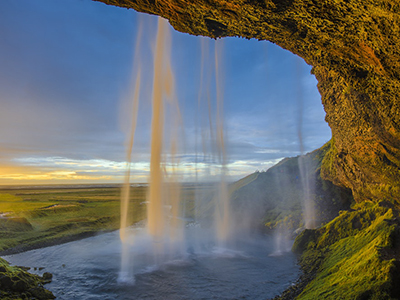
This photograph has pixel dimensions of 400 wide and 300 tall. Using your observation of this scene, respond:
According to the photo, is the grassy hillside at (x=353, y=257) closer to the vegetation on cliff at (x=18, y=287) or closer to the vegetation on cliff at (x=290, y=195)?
the vegetation on cliff at (x=290, y=195)

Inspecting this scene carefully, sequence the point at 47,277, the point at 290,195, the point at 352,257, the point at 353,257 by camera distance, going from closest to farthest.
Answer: the point at 353,257 < the point at 352,257 < the point at 47,277 < the point at 290,195

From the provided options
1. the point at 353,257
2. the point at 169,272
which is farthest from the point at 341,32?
the point at 169,272

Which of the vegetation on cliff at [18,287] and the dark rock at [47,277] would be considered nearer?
the vegetation on cliff at [18,287]

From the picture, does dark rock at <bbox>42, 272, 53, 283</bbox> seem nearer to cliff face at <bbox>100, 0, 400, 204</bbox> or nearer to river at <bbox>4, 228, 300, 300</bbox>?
river at <bbox>4, 228, 300, 300</bbox>

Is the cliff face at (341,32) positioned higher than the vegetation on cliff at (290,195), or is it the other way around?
the cliff face at (341,32)

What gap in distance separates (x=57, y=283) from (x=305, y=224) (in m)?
30.2

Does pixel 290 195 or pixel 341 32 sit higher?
pixel 341 32

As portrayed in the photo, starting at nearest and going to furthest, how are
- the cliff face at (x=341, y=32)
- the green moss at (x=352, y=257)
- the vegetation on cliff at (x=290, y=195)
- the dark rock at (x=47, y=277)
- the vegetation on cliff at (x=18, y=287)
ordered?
the cliff face at (x=341, y=32) < the green moss at (x=352, y=257) < the vegetation on cliff at (x=18, y=287) < the dark rock at (x=47, y=277) < the vegetation on cliff at (x=290, y=195)

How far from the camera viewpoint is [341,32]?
8516 millimetres

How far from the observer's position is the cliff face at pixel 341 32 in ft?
24.9

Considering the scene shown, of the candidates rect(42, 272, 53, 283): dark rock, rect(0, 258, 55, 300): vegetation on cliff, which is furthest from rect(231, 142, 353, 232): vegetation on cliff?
rect(0, 258, 55, 300): vegetation on cliff

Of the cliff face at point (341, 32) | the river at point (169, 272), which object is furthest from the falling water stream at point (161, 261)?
the cliff face at point (341, 32)

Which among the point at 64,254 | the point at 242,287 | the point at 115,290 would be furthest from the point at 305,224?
the point at 64,254

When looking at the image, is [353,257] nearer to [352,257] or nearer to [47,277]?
[352,257]
